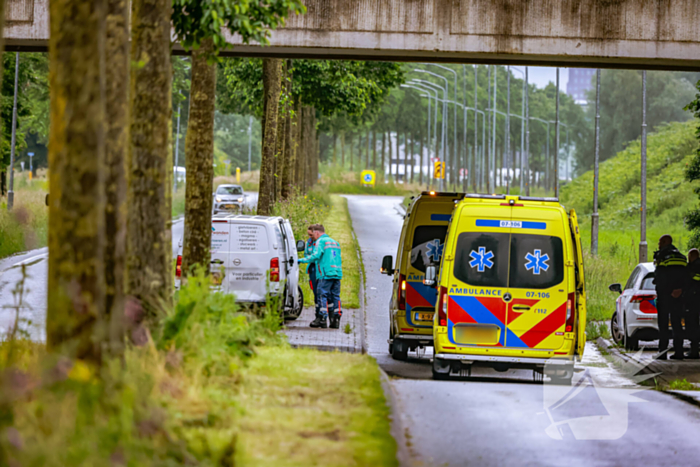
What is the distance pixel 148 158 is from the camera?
8430 mm

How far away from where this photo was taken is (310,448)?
19.6ft

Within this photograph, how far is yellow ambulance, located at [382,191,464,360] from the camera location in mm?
13500

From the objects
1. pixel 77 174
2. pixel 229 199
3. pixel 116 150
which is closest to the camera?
pixel 77 174

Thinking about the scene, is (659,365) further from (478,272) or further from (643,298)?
(478,272)

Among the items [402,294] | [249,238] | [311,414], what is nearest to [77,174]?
[311,414]

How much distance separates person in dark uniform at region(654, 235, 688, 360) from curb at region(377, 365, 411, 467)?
24.3 ft

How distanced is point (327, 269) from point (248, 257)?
1.29 meters

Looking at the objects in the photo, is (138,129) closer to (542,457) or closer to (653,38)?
(542,457)

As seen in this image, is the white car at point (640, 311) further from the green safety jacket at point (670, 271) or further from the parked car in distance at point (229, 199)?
the parked car in distance at point (229, 199)

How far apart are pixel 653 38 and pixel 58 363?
11701 mm

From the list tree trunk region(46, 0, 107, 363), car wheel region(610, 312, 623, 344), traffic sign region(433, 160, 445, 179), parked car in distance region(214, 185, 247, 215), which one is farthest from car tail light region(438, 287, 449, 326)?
traffic sign region(433, 160, 445, 179)

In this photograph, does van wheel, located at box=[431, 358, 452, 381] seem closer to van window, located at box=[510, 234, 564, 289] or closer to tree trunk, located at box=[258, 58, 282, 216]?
van window, located at box=[510, 234, 564, 289]

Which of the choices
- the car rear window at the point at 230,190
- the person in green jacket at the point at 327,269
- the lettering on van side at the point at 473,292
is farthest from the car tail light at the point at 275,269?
the car rear window at the point at 230,190

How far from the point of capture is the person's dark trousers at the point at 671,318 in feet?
48.6
